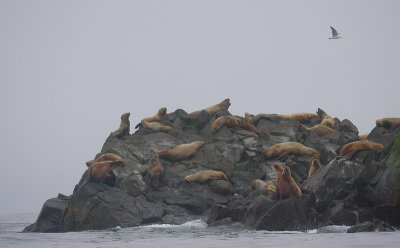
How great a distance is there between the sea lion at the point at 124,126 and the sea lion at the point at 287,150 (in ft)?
24.3

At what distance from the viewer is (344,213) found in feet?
49.2

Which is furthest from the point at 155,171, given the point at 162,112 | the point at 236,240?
the point at 236,240

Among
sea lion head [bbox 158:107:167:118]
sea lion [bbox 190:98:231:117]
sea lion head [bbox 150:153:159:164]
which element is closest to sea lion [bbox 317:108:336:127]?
sea lion [bbox 190:98:231:117]

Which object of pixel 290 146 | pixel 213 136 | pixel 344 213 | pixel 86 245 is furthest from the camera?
pixel 213 136

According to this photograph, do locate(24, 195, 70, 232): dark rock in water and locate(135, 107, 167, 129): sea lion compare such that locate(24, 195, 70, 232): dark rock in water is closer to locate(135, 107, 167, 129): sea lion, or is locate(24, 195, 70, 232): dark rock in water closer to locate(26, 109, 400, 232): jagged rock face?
locate(26, 109, 400, 232): jagged rock face

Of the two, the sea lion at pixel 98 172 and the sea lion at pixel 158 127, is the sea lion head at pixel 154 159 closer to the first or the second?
the sea lion at pixel 98 172

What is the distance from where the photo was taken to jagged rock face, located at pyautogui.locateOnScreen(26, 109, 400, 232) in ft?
50.5

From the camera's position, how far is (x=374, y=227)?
13078mm

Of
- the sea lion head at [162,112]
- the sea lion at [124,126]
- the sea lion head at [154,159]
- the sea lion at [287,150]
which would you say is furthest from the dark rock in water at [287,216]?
the sea lion head at [162,112]

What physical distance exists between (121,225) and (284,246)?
9.15m

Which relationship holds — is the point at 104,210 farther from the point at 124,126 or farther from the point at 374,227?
the point at 374,227

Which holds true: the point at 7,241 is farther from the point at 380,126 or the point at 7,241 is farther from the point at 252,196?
the point at 380,126

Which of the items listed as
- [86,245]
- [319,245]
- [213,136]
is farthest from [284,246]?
[213,136]

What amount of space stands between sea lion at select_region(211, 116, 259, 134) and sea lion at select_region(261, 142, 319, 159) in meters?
2.39
